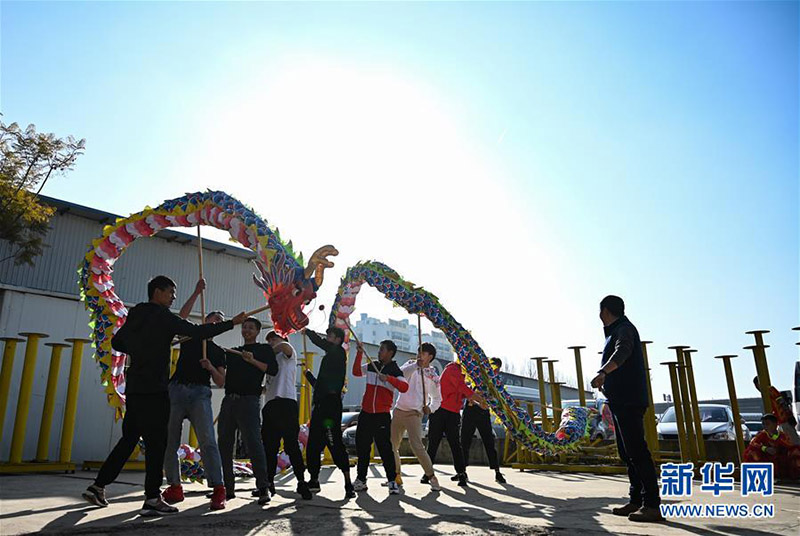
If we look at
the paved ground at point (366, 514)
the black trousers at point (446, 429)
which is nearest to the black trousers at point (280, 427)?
the paved ground at point (366, 514)

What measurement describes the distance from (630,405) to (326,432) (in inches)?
120

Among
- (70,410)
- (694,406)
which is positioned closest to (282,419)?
(70,410)

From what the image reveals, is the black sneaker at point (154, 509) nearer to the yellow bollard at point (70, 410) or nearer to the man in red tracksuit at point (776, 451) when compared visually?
the yellow bollard at point (70, 410)

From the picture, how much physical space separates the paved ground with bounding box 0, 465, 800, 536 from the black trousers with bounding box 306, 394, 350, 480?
37 centimetres

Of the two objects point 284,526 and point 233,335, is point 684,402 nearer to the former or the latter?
point 284,526

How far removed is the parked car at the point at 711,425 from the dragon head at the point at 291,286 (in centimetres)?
918

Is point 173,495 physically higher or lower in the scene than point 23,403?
lower

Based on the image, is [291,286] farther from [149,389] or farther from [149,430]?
[149,430]

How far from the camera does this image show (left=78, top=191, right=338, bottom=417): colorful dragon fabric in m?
6.80

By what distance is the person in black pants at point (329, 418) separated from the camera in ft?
20.2

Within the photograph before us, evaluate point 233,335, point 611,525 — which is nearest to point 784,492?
point 611,525

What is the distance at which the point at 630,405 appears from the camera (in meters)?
4.88

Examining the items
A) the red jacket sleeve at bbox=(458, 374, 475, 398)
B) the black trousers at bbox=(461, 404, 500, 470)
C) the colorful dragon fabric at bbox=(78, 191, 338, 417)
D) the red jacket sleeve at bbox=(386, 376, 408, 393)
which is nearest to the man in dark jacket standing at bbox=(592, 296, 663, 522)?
the red jacket sleeve at bbox=(386, 376, 408, 393)

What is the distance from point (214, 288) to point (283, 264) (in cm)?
1006
